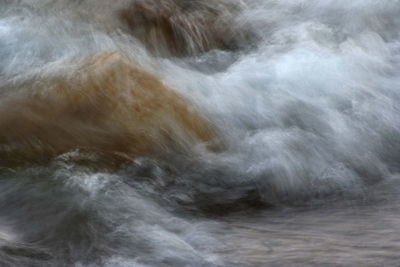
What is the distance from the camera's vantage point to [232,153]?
4211 millimetres

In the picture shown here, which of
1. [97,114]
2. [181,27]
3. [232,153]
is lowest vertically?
[232,153]

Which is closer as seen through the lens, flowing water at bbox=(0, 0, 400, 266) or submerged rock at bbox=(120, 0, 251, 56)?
flowing water at bbox=(0, 0, 400, 266)

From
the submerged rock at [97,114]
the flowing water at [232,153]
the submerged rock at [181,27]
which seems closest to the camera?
the flowing water at [232,153]

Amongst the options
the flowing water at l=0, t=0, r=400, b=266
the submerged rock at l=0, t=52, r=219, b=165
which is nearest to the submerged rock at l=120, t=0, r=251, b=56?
the flowing water at l=0, t=0, r=400, b=266

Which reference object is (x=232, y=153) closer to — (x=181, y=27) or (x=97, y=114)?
(x=97, y=114)

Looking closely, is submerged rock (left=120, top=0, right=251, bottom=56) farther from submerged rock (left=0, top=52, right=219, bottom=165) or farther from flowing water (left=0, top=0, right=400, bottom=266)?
submerged rock (left=0, top=52, right=219, bottom=165)

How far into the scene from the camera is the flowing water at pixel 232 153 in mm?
3275

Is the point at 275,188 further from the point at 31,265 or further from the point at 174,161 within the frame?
the point at 31,265

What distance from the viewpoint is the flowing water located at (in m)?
3.28

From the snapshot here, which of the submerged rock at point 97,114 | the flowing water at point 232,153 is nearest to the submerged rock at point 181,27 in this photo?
the flowing water at point 232,153

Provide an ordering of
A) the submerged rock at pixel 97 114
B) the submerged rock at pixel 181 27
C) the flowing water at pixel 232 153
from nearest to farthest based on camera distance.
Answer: the flowing water at pixel 232 153, the submerged rock at pixel 97 114, the submerged rock at pixel 181 27

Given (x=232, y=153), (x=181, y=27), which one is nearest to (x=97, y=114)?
(x=232, y=153)

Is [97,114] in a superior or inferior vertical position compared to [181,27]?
inferior

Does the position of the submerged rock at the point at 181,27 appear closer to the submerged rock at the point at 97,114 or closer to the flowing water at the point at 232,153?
the flowing water at the point at 232,153
